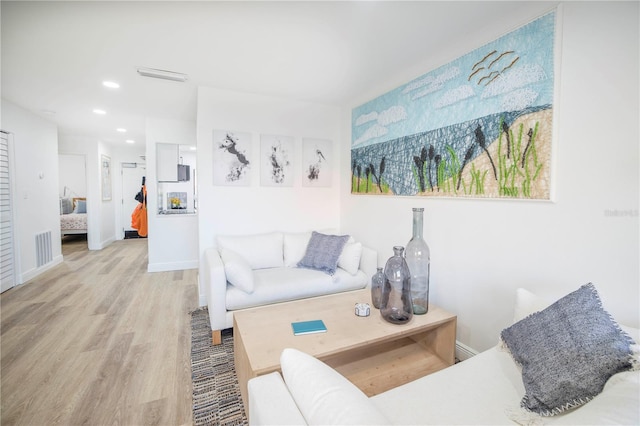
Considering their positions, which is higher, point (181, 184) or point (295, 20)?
point (295, 20)

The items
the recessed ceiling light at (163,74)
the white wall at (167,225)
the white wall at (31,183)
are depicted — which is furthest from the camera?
the white wall at (167,225)

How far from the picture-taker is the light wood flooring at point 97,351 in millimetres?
1626

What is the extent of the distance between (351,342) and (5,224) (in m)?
4.54

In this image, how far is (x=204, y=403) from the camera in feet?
5.52

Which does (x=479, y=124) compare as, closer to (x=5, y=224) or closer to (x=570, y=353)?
(x=570, y=353)

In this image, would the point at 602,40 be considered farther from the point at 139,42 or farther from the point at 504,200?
the point at 139,42

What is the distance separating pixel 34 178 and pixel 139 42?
11.2 feet

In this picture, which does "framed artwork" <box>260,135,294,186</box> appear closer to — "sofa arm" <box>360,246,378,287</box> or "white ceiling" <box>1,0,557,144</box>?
"white ceiling" <box>1,0,557,144</box>

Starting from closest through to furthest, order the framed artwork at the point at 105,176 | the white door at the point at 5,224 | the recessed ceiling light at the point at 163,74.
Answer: the recessed ceiling light at the point at 163,74
the white door at the point at 5,224
the framed artwork at the point at 105,176

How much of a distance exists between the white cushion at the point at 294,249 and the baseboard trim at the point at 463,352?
163 cm

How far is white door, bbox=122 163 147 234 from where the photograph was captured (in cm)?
711

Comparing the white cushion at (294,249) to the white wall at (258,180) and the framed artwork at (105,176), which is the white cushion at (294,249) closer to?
the white wall at (258,180)

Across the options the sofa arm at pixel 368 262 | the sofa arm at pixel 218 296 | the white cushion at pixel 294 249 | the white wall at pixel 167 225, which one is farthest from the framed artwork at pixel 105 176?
the sofa arm at pixel 368 262

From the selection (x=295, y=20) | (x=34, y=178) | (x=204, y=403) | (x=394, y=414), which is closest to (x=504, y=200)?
(x=394, y=414)
